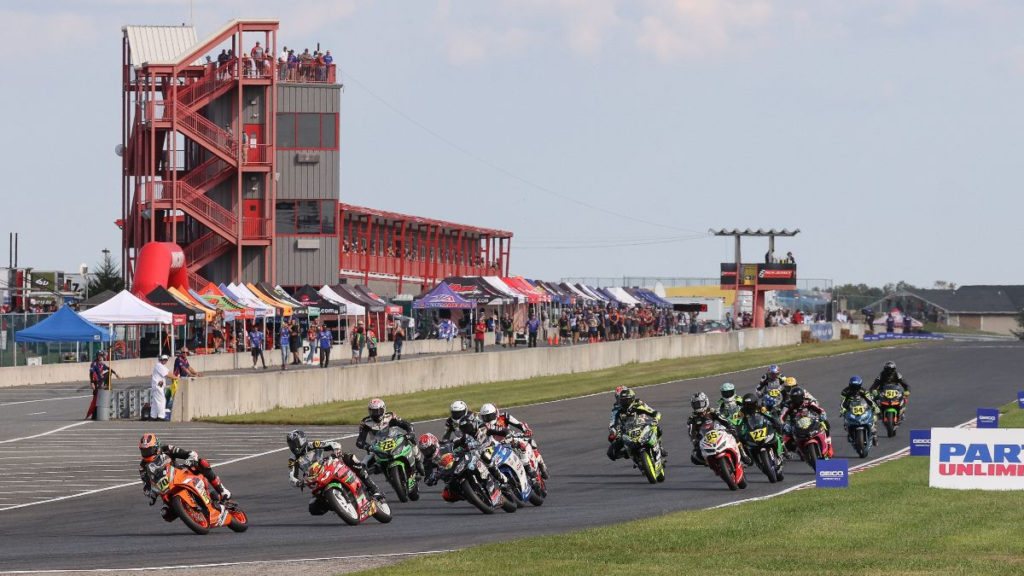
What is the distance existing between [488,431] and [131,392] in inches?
879

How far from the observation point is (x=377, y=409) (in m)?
23.0

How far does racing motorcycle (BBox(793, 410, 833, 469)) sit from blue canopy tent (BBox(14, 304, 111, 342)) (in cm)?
3109

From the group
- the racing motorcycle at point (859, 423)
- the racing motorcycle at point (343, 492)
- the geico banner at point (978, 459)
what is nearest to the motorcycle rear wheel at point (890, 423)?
the racing motorcycle at point (859, 423)

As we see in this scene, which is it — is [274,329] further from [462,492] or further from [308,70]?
[462,492]

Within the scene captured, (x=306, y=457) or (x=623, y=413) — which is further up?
(x=623, y=413)

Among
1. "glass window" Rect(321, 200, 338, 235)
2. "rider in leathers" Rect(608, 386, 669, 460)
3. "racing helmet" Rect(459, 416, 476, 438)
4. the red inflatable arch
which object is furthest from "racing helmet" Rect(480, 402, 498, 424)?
"glass window" Rect(321, 200, 338, 235)

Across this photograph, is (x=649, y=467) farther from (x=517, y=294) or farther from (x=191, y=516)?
(x=517, y=294)

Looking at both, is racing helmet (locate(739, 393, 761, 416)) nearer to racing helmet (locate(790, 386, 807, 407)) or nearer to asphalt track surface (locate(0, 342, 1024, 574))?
asphalt track surface (locate(0, 342, 1024, 574))

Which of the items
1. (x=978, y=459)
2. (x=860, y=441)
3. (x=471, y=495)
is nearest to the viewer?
(x=471, y=495)

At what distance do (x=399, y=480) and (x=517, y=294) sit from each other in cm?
6005

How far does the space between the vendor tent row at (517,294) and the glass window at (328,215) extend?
605 centimetres

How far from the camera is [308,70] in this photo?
83875 mm

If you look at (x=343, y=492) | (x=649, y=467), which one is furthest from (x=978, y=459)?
(x=343, y=492)

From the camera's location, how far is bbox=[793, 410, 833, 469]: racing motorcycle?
89.6ft
